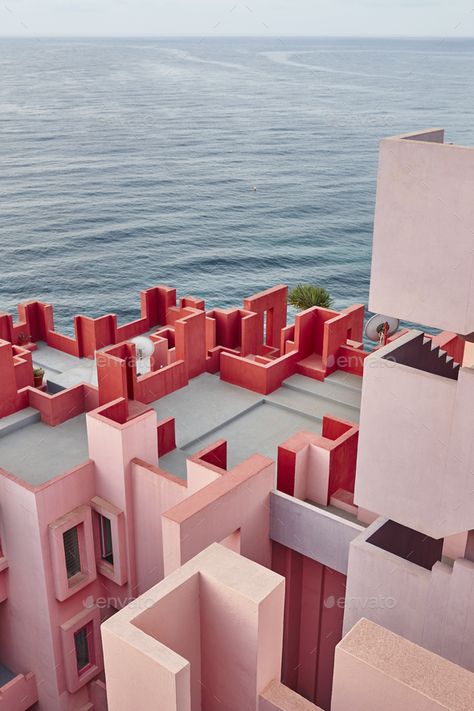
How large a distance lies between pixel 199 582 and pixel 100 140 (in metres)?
162

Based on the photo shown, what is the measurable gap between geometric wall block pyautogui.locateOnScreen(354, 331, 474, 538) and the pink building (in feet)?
0.15

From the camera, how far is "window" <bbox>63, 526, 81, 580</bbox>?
2327 cm

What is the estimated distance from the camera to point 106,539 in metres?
24.1

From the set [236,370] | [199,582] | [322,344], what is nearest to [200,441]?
[236,370]

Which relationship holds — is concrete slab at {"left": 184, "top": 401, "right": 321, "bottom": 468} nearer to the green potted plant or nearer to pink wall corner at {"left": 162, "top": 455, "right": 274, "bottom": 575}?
pink wall corner at {"left": 162, "top": 455, "right": 274, "bottom": 575}

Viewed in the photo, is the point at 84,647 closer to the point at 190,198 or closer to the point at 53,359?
the point at 53,359

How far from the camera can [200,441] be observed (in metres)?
26.2

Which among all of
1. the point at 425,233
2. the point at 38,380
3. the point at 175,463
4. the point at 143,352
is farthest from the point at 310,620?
the point at 38,380

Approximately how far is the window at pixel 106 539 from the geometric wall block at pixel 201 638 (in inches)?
320

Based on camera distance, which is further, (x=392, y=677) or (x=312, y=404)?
(x=312, y=404)

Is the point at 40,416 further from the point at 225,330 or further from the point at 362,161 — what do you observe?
the point at 362,161

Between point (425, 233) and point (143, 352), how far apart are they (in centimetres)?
1856

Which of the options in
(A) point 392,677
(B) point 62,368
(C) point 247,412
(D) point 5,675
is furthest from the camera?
(B) point 62,368

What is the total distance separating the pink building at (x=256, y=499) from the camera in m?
13.4
